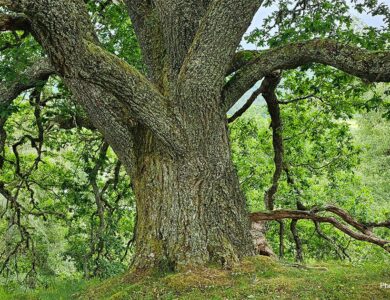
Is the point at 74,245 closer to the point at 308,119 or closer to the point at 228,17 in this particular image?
the point at 228,17

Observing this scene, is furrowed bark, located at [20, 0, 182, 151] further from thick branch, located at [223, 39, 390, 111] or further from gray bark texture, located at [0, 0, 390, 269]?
thick branch, located at [223, 39, 390, 111]

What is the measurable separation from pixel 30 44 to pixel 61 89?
52.7 inches

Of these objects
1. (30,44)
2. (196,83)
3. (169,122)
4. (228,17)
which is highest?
(30,44)

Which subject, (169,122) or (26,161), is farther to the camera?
(26,161)

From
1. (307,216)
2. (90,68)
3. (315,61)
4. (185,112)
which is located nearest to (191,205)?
(185,112)

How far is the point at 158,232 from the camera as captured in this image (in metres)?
4.81

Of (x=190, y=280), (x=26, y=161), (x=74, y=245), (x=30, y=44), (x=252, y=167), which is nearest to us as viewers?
(x=190, y=280)

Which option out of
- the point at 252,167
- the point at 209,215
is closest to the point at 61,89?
the point at 209,215

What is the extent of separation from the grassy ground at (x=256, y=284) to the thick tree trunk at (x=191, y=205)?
0.68 ft

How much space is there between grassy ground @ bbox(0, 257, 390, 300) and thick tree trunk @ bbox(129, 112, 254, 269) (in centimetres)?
21

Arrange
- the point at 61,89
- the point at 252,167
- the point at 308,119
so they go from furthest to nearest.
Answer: the point at 252,167
the point at 308,119
the point at 61,89

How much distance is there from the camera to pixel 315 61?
5191 millimetres

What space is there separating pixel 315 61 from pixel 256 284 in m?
2.78

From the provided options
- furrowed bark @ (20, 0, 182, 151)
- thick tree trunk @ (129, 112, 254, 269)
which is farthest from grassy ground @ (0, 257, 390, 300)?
furrowed bark @ (20, 0, 182, 151)
